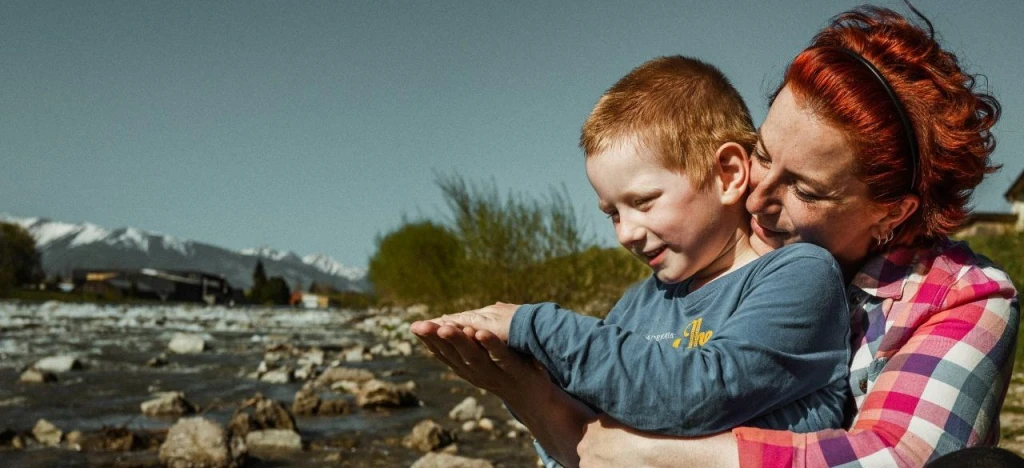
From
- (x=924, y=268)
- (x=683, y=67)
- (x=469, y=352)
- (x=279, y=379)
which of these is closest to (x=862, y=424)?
(x=924, y=268)

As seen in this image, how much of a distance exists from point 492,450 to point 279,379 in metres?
5.96

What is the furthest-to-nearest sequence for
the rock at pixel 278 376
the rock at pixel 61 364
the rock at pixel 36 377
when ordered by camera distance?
the rock at pixel 61 364 → the rock at pixel 278 376 → the rock at pixel 36 377

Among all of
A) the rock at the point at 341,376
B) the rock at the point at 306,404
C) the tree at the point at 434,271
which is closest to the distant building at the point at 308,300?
the tree at the point at 434,271

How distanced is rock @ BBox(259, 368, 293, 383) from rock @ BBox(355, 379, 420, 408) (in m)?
2.98

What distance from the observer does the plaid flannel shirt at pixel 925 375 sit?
1685 millimetres

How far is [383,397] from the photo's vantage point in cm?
Answer: 864

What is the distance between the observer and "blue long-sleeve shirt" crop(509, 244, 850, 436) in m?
1.69

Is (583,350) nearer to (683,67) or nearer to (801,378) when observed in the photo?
(801,378)

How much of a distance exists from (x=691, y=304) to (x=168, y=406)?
750 centimetres

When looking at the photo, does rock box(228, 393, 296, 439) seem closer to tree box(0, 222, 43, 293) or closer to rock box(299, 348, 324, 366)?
rock box(299, 348, 324, 366)

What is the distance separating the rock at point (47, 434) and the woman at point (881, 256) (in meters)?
6.09

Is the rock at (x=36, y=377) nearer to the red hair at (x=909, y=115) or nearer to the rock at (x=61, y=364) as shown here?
the rock at (x=61, y=364)

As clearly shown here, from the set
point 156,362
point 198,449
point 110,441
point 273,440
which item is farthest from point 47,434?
point 156,362

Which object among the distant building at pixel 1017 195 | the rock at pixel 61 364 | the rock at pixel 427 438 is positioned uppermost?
the distant building at pixel 1017 195
